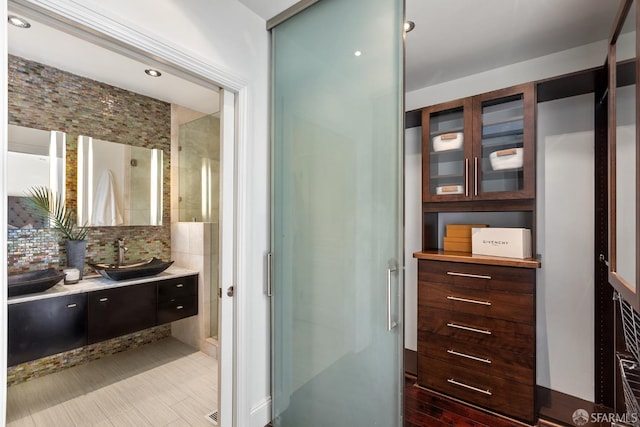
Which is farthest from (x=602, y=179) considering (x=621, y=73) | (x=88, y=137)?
(x=88, y=137)

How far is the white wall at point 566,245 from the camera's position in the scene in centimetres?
205

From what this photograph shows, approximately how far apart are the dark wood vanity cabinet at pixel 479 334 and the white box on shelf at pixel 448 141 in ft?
2.95

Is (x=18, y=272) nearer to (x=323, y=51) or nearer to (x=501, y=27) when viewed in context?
(x=323, y=51)

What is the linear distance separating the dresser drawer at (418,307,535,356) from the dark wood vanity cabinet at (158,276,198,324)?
5.43 feet

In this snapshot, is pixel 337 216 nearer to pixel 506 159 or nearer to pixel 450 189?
pixel 450 189

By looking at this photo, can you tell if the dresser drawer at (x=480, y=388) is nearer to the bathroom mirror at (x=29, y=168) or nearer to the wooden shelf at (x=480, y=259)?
the wooden shelf at (x=480, y=259)

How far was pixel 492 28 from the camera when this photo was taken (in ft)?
6.28

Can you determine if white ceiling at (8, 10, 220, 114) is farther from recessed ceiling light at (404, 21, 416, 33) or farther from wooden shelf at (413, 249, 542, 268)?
wooden shelf at (413, 249, 542, 268)

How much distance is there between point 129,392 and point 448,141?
2.69 metres

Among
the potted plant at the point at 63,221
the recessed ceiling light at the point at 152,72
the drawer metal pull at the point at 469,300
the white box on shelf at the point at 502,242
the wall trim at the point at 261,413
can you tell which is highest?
the recessed ceiling light at the point at 152,72

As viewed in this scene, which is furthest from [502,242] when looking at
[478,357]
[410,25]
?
[410,25]

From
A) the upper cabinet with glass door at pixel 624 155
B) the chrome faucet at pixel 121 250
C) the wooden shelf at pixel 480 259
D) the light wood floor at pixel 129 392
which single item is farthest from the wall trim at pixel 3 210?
the wooden shelf at pixel 480 259

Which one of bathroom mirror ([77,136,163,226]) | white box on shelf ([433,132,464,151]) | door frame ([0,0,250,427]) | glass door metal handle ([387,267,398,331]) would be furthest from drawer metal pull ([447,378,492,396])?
bathroom mirror ([77,136,163,226])

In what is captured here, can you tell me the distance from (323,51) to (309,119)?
0.38 m
